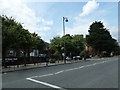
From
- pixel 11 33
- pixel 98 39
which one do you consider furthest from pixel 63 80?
pixel 98 39

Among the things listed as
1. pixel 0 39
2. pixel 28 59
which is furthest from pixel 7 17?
pixel 28 59

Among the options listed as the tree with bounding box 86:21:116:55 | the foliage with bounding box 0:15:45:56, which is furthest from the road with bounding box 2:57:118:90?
the tree with bounding box 86:21:116:55

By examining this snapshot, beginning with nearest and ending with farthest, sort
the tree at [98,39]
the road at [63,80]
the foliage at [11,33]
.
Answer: the road at [63,80]
the foliage at [11,33]
the tree at [98,39]

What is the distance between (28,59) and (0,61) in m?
12.0

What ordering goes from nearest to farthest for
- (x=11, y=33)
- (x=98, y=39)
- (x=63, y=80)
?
(x=63, y=80) < (x=11, y=33) < (x=98, y=39)

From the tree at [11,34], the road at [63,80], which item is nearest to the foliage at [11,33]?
the tree at [11,34]

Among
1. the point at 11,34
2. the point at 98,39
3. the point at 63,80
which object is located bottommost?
the point at 63,80

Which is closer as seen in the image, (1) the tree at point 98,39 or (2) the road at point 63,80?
(2) the road at point 63,80

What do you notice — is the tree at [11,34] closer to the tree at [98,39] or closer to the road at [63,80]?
the road at [63,80]

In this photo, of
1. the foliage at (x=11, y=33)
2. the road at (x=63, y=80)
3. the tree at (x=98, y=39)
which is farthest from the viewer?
the tree at (x=98, y=39)

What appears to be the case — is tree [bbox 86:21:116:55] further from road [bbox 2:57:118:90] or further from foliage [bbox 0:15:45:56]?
road [bbox 2:57:118:90]

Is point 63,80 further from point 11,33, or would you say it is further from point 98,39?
point 98,39

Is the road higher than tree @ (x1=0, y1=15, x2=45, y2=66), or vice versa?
tree @ (x1=0, y1=15, x2=45, y2=66)

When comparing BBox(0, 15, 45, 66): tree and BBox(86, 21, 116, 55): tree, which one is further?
BBox(86, 21, 116, 55): tree
